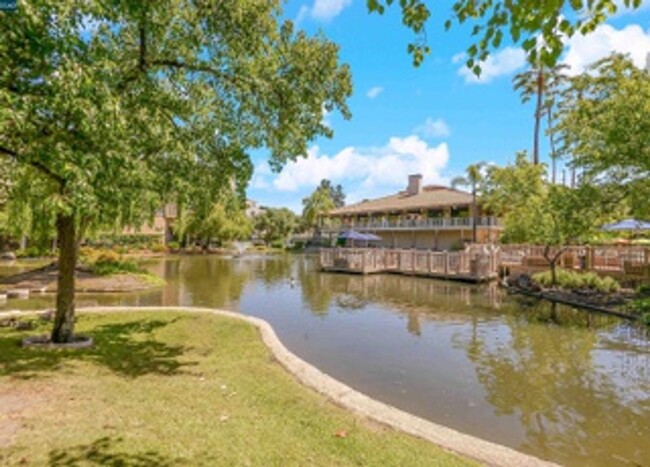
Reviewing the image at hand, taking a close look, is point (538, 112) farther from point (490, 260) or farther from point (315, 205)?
point (315, 205)

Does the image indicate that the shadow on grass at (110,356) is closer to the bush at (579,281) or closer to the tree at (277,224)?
the bush at (579,281)

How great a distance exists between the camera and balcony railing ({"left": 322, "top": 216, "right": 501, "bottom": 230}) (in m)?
36.8

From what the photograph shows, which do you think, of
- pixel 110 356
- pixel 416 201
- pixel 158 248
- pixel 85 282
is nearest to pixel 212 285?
pixel 85 282

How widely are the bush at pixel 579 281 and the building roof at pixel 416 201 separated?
2052cm

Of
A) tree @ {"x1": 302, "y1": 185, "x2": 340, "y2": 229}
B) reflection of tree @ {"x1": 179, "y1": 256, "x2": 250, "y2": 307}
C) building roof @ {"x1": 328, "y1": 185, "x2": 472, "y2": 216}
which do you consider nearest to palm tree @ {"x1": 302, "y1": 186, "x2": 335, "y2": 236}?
tree @ {"x1": 302, "y1": 185, "x2": 340, "y2": 229}

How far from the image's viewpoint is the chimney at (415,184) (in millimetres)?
49500

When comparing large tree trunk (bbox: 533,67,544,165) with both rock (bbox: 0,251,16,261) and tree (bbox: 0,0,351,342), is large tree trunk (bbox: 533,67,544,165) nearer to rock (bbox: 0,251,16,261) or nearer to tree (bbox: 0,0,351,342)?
tree (bbox: 0,0,351,342)

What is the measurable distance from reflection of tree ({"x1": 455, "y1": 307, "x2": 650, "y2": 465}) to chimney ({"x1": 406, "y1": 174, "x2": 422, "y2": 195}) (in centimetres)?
3913

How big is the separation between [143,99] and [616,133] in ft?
40.3

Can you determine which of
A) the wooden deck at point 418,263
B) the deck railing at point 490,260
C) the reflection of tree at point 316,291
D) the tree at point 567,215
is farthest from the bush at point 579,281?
the reflection of tree at point 316,291

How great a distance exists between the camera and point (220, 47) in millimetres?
8195

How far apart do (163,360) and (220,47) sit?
5.85 meters

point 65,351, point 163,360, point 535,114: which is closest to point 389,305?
point 163,360

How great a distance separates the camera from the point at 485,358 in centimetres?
932
